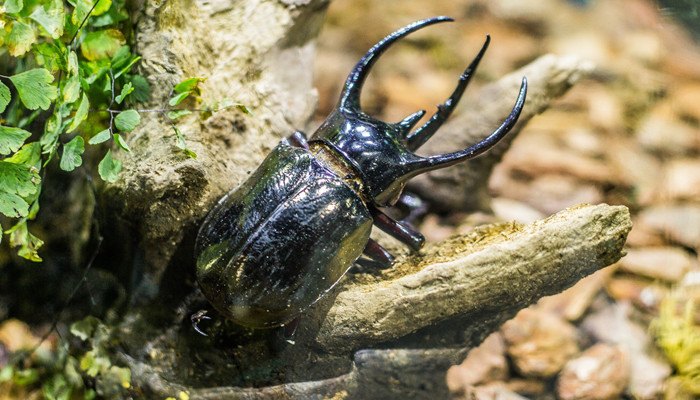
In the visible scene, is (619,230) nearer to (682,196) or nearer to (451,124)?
(451,124)

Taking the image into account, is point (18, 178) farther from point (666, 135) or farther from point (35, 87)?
point (666, 135)

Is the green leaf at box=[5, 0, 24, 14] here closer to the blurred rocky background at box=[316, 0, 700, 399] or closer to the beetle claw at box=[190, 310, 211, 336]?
the beetle claw at box=[190, 310, 211, 336]

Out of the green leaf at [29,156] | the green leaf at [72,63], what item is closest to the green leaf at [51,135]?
the green leaf at [29,156]

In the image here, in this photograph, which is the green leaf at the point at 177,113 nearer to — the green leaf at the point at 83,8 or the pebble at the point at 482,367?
the green leaf at the point at 83,8

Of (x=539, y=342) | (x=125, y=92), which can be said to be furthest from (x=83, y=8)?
(x=539, y=342)

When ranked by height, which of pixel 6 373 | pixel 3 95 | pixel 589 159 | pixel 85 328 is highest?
pixel 3 95

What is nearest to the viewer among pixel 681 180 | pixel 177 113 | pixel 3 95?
pixel 3 95
